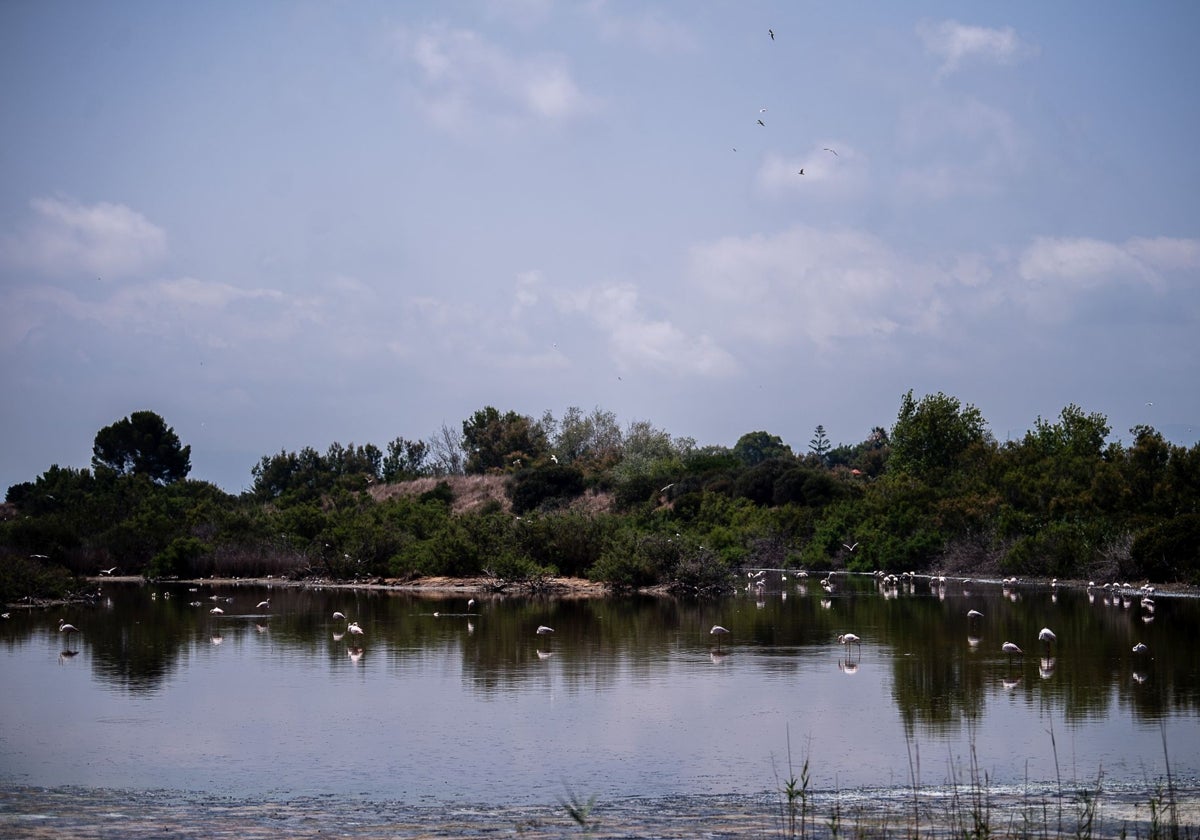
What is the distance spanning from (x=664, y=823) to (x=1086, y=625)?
69.5ft

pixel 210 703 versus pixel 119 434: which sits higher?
pixel 119 434

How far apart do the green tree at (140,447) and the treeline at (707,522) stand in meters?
11.2

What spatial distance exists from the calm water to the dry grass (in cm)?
4335

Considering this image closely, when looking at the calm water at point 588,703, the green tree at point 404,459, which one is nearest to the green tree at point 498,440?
the green tree at point 404,459

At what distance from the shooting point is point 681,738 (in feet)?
52.3

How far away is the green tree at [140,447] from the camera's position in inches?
3698

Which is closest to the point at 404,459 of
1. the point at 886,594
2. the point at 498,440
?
the point at 498,440

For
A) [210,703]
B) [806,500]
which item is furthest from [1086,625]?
[806,500]

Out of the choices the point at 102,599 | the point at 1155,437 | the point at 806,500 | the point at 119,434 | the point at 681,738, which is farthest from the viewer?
the point at 119,434

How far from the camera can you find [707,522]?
62500 mm

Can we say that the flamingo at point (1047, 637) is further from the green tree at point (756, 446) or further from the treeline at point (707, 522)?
the green tree at point (756, 446)

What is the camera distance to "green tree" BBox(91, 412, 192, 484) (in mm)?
93938

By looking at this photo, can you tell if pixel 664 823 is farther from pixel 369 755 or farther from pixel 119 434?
pixel 119 434

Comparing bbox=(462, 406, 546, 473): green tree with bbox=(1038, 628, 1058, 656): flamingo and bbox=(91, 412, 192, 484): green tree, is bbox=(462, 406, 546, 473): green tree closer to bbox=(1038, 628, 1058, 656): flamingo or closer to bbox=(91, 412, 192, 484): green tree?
bbox=(91, 412, 192, 484): green tree
